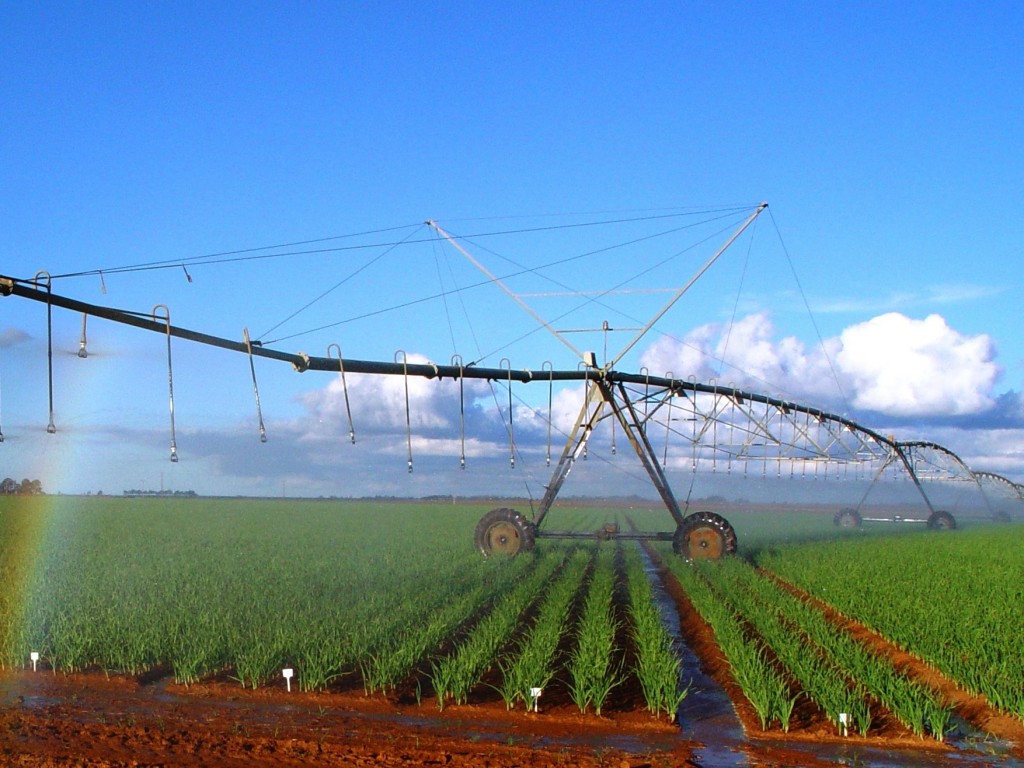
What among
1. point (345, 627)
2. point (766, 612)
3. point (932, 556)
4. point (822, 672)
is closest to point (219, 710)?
point (345, 627)

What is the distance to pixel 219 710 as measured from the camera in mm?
10062

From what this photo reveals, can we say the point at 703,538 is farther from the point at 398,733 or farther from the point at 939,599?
the point at 398,733

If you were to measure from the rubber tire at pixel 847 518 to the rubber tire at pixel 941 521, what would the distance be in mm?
3522

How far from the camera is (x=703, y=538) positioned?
76.2ft

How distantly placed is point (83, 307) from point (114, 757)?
15.5 feet

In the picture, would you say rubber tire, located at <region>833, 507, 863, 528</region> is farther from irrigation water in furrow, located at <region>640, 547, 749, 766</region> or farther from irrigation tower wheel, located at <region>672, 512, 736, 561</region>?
irrigation water in furrow, located at <region>640, 547, 749, 766</region>

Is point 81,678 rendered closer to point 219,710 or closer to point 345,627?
point 219,710

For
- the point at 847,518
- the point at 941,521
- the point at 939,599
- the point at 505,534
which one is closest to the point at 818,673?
the point at 939,599

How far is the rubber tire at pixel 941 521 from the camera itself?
5078cm

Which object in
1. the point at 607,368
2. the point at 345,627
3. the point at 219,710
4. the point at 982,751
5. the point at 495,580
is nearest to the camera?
the point at 982,751

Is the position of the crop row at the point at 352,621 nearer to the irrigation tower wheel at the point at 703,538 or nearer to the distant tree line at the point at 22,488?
the irrigation tower wheel at the point at 703,538

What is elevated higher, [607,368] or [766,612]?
[607,368]

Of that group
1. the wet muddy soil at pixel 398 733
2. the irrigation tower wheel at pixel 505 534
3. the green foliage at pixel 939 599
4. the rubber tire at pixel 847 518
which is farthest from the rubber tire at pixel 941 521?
the wet muddy soil at pixel 398 733

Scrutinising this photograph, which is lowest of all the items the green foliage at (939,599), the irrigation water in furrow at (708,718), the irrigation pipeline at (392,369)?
the irrigation water in furrow at (708,718)
